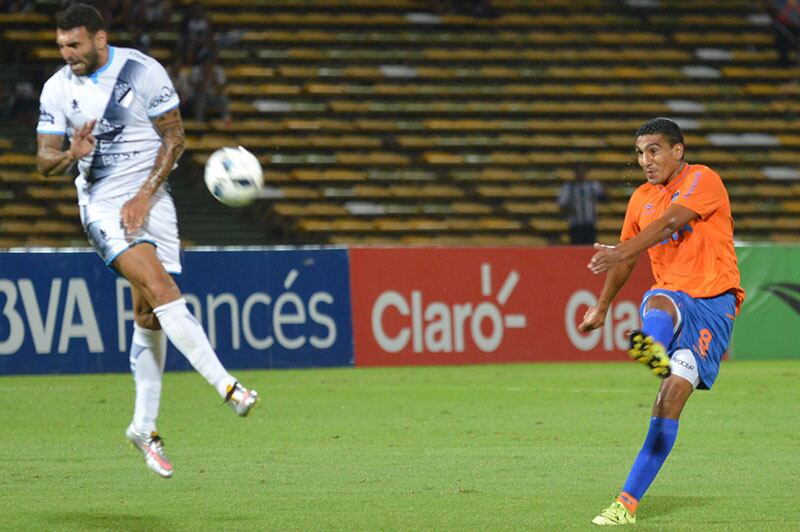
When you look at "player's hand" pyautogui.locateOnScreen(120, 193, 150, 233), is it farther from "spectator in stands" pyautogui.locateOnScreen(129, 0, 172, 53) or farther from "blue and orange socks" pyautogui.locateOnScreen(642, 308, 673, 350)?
"spectator in stands" pyautogui.locateOnScreen(129, 0, 172, 53)

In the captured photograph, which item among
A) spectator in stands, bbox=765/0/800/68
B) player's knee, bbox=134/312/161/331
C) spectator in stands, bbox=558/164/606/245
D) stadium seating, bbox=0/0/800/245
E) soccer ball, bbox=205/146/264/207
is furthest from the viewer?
spectator in stands, bbox=765/0/800/68

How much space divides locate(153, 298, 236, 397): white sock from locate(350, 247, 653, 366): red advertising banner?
8692 millimetres

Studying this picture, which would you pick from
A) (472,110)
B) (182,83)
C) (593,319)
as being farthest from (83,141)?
(472,110)

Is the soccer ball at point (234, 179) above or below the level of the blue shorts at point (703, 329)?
above

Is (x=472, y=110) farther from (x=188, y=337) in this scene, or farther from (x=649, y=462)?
(x=649, y=462)

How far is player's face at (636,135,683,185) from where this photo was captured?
22.8ft

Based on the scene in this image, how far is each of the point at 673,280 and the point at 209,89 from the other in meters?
→ 16.2

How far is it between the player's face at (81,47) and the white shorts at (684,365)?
340 cm

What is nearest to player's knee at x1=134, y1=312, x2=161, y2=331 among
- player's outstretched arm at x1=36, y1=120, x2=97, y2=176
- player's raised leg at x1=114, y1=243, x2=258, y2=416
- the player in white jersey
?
the player in white jersey

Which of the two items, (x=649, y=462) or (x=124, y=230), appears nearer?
(x=649, y=462)

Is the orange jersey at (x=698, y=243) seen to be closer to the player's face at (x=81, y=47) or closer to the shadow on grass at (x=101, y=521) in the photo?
the shadow on grass at (x=101, y=521)

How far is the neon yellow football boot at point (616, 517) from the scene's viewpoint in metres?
6.50

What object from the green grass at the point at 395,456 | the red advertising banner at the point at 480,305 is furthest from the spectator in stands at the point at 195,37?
the green grass at the point at 395,456

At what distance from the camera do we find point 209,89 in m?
22.2
